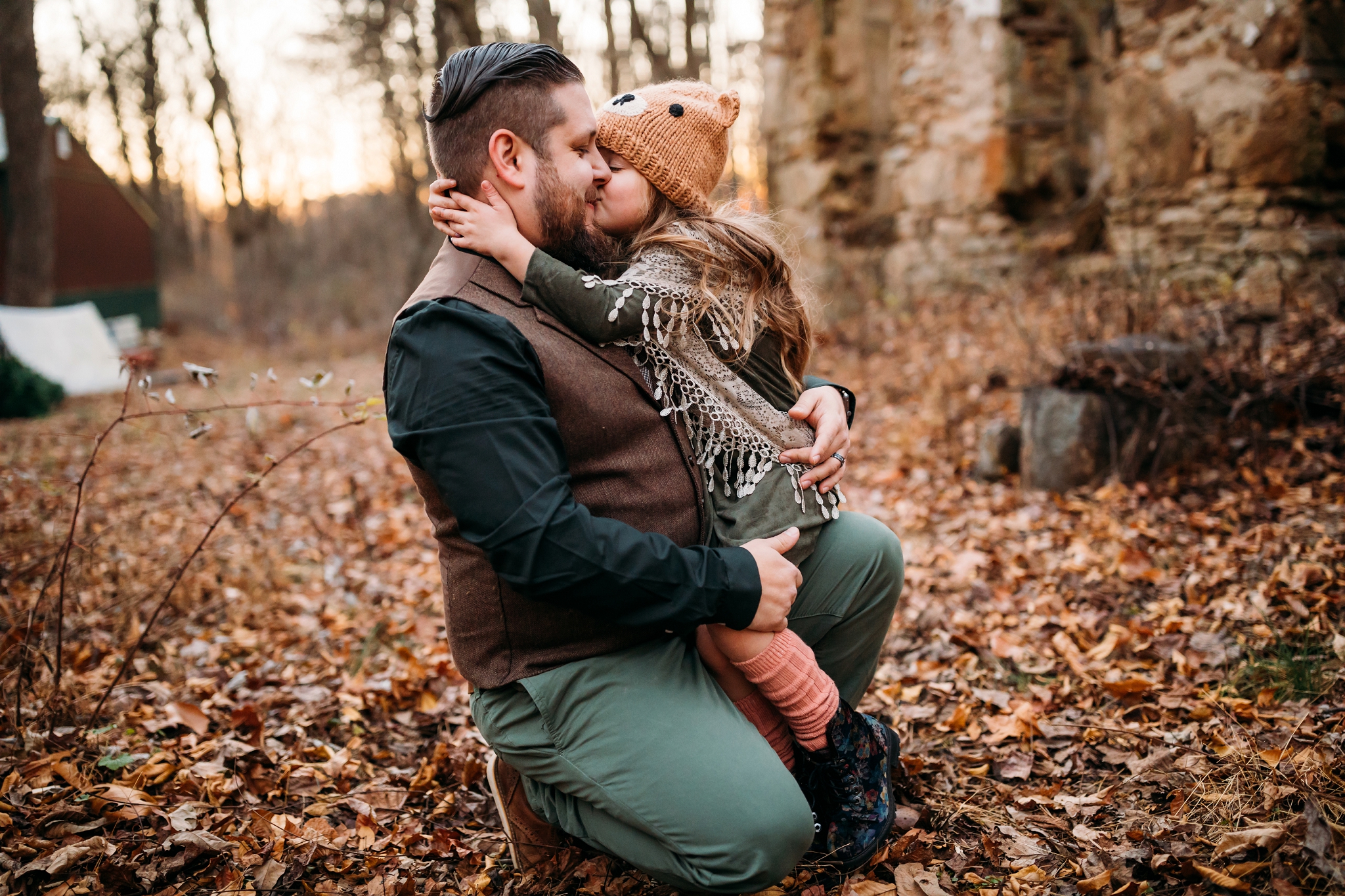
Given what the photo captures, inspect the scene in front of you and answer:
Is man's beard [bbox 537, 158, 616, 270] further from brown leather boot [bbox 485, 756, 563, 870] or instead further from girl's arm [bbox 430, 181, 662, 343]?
brown leather boot [bbox 485, 756, 563, 870]

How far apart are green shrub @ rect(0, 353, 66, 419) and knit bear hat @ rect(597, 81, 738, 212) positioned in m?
8.64

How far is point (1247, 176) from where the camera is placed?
6113 millimetres

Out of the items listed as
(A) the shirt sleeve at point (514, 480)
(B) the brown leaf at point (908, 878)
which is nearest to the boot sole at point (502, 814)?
(A) the shirt sleeve at point (514, 480)

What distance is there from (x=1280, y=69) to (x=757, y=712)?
6.26 m

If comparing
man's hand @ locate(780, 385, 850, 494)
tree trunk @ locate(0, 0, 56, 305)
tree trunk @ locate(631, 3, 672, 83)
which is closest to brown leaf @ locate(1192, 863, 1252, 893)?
man's hand @ locate(780, 385, 850, 494)

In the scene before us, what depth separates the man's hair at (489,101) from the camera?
1.88 metres

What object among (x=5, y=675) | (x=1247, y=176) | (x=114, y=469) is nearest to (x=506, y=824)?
(x=5, y=675)

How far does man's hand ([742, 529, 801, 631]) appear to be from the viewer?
1830mm

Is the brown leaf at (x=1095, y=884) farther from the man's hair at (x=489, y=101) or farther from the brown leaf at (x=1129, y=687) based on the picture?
the man's hair at (x=489, y=101)

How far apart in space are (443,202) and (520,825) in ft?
4.95

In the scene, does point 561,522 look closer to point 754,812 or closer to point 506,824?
point 754,812

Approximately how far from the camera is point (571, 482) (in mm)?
1847

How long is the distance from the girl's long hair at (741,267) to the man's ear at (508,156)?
13.5 inches

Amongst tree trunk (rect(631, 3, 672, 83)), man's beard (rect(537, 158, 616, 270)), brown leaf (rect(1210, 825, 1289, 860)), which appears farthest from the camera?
tree trunk (rect(631, 3, 672, 83))
